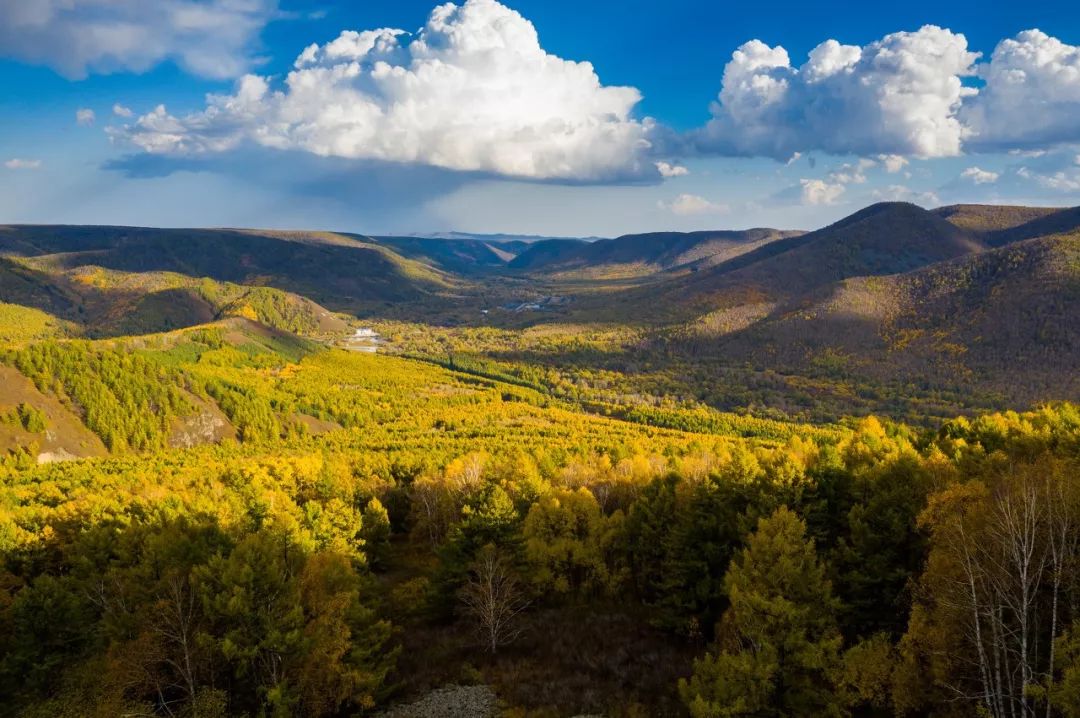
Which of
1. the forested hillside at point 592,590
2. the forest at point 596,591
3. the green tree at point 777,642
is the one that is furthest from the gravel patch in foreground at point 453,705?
the green tree at point 777,642

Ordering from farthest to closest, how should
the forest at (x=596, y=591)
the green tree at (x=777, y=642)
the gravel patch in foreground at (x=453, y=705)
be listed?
the gravel patch in foreground at (x=453, y=705), the green tree at (x=777, y=642), the forest at (x=596, y=591)

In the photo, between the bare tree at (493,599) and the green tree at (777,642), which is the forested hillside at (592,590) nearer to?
the green tree at (777,642)

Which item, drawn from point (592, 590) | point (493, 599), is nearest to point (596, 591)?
point (592, 590)

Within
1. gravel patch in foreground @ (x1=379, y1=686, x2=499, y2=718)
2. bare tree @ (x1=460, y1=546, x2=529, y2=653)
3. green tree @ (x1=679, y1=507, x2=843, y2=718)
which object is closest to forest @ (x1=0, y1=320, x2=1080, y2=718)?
green tree @ (x1=679, y1=507, x2=843, y2=718)

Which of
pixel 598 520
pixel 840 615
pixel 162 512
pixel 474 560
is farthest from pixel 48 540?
pixel 840 615

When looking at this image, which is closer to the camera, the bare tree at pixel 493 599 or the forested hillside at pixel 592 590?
the forested hillside at pixel 592 590

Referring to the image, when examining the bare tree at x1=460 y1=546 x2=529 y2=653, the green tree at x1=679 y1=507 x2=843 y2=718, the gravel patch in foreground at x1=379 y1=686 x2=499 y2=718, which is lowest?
the gravel patch in foreground at x1=379 y1=686 x2=499 y2=718

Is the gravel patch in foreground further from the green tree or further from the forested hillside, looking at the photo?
the green tree
